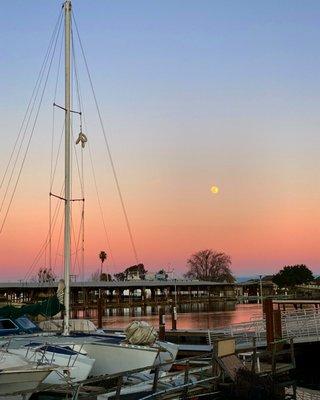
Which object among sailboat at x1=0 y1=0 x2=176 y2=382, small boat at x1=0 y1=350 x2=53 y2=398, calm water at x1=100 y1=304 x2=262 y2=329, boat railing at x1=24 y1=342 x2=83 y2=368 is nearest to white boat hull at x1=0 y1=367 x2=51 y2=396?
small boat at x1=0 y1=350 x2=53 y2=398

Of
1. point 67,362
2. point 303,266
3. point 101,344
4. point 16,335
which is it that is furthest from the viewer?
point 303,266

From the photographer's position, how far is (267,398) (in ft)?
58.6

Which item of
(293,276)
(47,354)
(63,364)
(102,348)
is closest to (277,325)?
(102,348)

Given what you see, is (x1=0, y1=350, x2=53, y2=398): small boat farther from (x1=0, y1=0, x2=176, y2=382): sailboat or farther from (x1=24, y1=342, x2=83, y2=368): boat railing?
(x1=0, y1=0, x2=176, y2=382): sailboat

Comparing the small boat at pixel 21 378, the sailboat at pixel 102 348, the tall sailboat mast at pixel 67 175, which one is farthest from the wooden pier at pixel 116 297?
the small boat at pixel 21 378

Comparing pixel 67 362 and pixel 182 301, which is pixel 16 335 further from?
pixel 182 301

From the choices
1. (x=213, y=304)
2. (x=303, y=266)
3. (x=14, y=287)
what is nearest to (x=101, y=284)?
(x=14, y=287)

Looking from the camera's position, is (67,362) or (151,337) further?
(151,337)

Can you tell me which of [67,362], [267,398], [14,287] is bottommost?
[267,398]

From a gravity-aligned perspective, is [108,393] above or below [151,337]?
below

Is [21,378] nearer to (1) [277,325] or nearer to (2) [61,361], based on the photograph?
(2) [61,361]

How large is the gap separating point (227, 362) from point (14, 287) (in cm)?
8971

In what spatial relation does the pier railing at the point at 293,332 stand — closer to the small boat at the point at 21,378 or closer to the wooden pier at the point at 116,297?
the small boat at the point at 21,378

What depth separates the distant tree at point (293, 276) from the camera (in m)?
161
